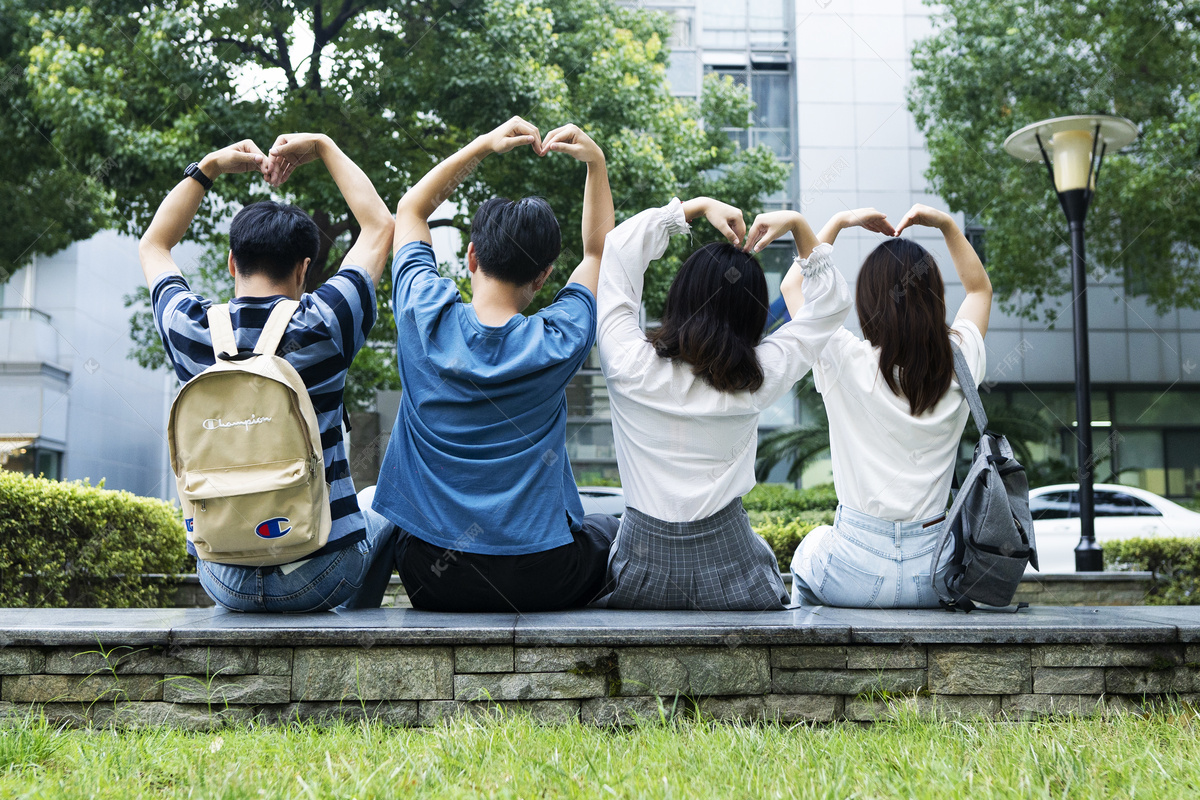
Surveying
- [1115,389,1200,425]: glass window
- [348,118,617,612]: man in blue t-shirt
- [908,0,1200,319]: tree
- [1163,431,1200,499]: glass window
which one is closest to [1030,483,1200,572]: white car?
[908,0,1200,319]: tree

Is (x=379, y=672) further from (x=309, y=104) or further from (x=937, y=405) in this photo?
(x=309, y=104)

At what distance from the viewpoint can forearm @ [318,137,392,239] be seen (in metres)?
3.05

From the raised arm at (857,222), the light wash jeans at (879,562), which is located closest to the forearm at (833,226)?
the raised arm at (857,222)

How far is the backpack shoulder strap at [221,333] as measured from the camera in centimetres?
263

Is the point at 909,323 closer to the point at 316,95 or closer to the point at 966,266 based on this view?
the point at 966,266

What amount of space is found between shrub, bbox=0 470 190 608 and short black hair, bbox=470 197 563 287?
3.24 m

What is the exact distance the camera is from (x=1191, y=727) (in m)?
2.36

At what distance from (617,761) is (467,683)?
22.5 inches

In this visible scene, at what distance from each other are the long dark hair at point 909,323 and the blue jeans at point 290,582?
1.86 m

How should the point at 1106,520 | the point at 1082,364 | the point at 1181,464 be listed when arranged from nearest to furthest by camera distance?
the point at 1082,364, the point at 1106,520, the point at 1181,464

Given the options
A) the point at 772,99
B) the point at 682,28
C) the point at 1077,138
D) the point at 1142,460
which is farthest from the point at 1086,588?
the point at 682,28

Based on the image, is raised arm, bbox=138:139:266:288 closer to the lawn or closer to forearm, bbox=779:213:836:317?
the lawn

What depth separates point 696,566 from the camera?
295cm

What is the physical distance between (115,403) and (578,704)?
21.0 m
